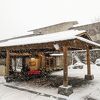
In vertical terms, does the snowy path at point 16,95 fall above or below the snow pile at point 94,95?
below

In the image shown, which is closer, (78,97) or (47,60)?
(78,97)

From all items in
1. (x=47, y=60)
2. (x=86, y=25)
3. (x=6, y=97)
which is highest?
(x=86, y=25)

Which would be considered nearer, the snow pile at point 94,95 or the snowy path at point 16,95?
the snow pile at point 94,95

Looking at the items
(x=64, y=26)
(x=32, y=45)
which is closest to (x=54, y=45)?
(x=32, y=45)

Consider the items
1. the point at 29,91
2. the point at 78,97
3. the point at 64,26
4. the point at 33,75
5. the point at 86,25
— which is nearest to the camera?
the point at 78,97

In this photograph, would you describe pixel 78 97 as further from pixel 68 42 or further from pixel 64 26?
pixel 64 26

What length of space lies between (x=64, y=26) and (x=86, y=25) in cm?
655

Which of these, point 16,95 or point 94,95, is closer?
point 94,95

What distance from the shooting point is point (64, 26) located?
40844mm

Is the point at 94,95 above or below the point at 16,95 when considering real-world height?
above

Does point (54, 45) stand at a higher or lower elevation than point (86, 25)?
lower

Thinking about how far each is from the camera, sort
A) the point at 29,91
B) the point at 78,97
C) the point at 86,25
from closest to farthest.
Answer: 1. the point at 78,97
2. the point at 29,91
3. the point at 86,25

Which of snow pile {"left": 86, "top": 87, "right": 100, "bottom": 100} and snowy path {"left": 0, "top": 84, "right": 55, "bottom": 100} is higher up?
snow pile {"left": 86, "top": 87, "right": 100, "bottom": 100}

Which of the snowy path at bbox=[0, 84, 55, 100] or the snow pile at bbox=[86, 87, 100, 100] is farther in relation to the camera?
the snowy path at bbox=[0, 84, 55, 100]
